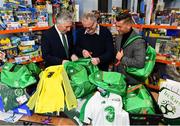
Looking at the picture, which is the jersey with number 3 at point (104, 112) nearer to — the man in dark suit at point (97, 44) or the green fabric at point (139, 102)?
the green fabric at point (139, 102)

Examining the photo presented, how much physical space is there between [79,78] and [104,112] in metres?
0.40

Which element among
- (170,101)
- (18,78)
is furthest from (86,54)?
(170,101)

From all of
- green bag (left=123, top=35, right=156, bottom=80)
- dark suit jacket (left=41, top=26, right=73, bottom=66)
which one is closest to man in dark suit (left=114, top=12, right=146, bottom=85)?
green bag (left=123, top=35, right=156, bottom=80)

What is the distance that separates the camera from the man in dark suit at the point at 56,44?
2.35 metres

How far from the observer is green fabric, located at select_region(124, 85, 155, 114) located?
149 centimetres

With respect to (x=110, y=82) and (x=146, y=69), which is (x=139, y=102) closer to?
(x=110, y=82)

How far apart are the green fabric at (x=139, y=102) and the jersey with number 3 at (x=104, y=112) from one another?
0.07 meters

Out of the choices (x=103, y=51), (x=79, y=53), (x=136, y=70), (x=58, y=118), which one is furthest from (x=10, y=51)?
(x=136, y=70)

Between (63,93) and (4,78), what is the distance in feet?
2.03

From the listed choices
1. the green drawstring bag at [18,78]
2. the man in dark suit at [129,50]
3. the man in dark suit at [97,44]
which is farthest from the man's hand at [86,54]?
the green drawstring bag at [18,78]

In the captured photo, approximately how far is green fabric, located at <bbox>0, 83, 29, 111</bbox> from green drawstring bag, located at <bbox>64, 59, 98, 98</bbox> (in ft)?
1.43

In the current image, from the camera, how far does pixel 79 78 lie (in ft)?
5.68

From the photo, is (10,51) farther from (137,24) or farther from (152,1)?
(152,1)

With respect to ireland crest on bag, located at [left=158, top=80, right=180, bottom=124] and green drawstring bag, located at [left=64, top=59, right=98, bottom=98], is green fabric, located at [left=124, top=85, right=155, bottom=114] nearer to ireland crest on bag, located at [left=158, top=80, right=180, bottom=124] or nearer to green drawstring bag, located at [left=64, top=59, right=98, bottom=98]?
ireland crest on bag, located at [left=158, top=80, right=180, bottom=124]
